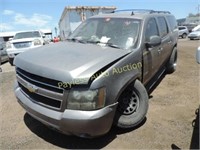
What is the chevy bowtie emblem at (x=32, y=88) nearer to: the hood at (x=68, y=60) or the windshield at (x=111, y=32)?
the hood at (x=68, y=60)

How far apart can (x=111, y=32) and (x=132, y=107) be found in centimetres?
143

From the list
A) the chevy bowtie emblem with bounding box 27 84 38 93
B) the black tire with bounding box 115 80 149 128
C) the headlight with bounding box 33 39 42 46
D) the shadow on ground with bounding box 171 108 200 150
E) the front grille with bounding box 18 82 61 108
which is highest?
the headlight with bounding box 33 39 42 46

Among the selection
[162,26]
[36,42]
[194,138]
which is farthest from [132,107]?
[36,42]

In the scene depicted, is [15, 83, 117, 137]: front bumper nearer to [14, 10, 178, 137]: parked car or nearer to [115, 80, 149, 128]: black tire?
[14, 10, 178, 137]: parked car

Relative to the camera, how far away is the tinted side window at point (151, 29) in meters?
4.34

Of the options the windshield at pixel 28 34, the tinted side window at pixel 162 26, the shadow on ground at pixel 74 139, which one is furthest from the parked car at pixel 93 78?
the windshield at pixel 28 34

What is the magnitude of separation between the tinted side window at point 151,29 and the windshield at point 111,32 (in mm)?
267

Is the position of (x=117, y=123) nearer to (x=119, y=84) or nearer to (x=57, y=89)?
→ (x=119, y=84)

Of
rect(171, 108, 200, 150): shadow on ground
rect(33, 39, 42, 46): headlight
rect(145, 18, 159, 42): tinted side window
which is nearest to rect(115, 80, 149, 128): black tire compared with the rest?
rect(171, 108, 200, 150): shadow on ground

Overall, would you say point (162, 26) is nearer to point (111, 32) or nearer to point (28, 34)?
point (111, 32)

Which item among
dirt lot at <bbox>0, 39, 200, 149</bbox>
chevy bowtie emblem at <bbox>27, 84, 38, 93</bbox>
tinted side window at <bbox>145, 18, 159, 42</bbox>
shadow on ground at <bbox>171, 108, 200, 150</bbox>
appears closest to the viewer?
chevy bowtie emblem at <bbox>27, 84, 38, 93</bbox>

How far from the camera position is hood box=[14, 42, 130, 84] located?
9.32 feet

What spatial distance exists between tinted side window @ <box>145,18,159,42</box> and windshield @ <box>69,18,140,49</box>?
27cm

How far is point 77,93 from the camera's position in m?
2.80
